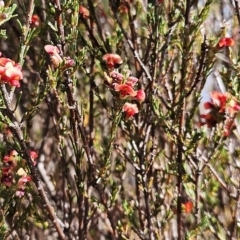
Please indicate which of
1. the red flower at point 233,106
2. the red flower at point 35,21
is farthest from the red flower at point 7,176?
the red flower at point 233,106

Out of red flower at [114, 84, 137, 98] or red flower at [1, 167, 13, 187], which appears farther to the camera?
red flower at [1, 167, 13, 187]

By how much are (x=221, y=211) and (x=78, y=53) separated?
1.98 meters

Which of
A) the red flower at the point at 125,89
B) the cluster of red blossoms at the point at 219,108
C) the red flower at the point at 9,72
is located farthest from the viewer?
the cluster of red blossoms at the point at 219,108

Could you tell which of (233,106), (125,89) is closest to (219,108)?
(233,106)

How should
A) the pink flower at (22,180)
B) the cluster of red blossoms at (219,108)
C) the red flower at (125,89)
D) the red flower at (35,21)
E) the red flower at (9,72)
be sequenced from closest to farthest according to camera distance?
the red flower at (9,72) → the red flower at (125,89) → the pink flower at (22,180) → the cluster of red blossoms at (219,108) → the red flower at (35,21)

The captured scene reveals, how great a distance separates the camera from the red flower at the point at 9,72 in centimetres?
163

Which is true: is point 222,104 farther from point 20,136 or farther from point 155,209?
point 20,136

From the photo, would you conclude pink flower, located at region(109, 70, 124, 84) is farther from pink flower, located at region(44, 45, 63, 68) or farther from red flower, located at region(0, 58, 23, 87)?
red flower, located at region(0, 58, 23, 87)

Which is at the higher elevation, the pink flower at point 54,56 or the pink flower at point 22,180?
the pink flower at point 54,56

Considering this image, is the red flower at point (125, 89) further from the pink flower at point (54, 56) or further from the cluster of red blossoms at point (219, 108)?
the cluster of red blossoms at point (219, 108)

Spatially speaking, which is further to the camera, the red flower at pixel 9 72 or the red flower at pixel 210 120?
the red flower at pixel 210 120

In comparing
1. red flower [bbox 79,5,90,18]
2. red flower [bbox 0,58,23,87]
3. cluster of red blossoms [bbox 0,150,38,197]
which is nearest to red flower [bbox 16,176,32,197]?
cluster of red blossoms [bbox 0,150,38,197]

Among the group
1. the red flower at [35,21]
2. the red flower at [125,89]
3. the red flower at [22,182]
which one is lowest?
the red flower at [22,182]

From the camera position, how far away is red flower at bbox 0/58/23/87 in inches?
64.2
